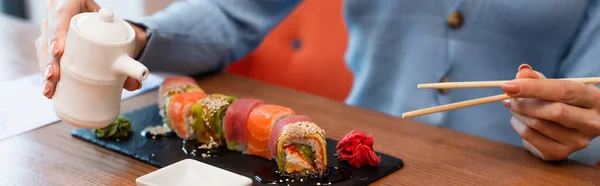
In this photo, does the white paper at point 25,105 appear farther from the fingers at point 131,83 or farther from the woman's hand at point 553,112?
the woman's hand at point 553,112

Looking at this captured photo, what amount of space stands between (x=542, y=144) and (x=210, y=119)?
43cm

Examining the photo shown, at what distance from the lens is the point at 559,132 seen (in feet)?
2.99

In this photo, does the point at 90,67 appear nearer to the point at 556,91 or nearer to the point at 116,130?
the point at 116,130

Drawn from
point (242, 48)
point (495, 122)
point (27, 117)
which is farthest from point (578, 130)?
point (27, 117)

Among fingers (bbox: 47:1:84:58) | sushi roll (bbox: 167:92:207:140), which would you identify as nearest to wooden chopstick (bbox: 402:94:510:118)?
sushi roll (bbox: 167:92:207:140)

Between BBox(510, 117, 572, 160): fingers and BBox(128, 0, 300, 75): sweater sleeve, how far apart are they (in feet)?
1.75

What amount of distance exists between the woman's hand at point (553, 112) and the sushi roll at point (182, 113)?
0.40 metres

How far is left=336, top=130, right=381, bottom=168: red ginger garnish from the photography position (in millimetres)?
876

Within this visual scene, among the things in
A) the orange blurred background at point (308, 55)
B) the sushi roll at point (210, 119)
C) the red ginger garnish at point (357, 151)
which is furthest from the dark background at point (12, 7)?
the red ginger garnish at point (357, 151)

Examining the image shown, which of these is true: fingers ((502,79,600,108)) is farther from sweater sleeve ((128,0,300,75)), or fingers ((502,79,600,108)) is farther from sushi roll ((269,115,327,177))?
sweater sleeve ((128,0,300,75))

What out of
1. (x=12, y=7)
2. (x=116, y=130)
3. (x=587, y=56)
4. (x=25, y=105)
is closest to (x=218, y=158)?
(x=116, y=130)

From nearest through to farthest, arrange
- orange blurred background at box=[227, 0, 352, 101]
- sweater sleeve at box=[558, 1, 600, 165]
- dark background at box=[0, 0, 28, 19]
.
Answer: sweater sleeve at box=[558, 1, 600, 165], orange blurred background at box=[227, 0, 352, 101], dark background at box=[0, 0, 28, 19]

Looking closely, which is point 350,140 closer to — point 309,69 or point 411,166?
point 411,166

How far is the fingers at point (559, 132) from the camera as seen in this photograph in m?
0.91
